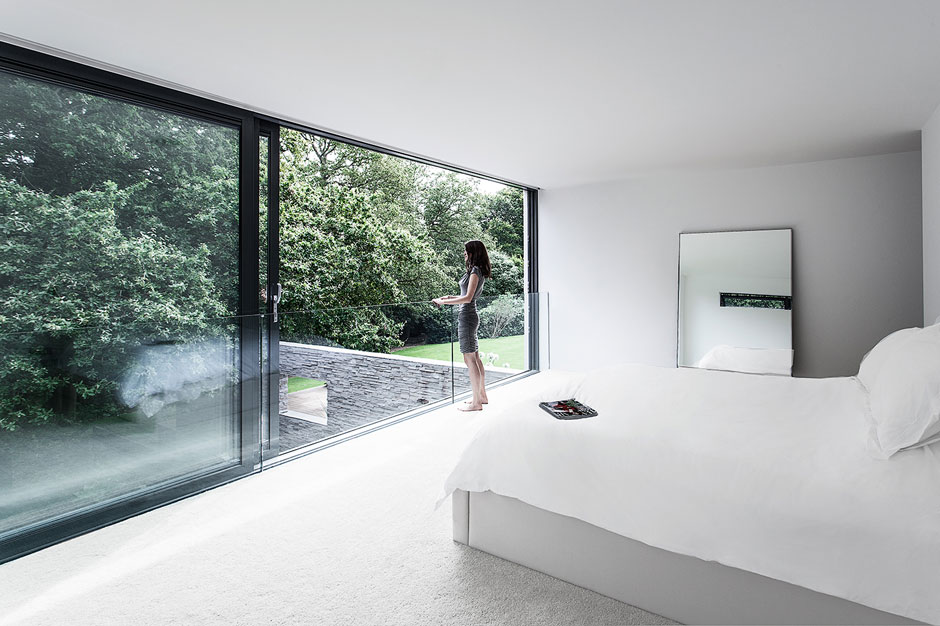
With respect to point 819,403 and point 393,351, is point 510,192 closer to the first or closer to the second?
point 393,351

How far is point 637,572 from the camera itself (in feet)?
6.08

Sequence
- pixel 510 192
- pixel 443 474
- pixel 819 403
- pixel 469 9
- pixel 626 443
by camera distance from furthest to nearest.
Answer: pixel 510 192, pixel 443 474, pixel 819 403, pixel 469 9, pixel 626 443

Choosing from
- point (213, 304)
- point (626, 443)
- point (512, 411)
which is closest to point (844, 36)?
point (626, 443)

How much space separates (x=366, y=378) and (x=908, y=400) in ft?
10.0

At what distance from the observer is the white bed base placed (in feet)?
5.14

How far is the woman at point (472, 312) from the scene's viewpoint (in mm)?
4368

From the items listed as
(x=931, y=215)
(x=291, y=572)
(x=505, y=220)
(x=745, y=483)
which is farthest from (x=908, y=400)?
(x=505, y=220)

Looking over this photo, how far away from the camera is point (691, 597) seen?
1.75 meters

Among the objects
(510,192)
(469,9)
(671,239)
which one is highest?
(510,192)

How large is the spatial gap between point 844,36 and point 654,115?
1223 millimetres

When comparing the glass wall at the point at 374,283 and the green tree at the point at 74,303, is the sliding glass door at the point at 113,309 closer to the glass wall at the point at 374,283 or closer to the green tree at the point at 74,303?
the green tree at the point at 74,303

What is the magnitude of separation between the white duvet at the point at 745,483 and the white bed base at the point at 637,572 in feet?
0.30

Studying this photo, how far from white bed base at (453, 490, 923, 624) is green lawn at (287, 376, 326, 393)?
5.14 feet

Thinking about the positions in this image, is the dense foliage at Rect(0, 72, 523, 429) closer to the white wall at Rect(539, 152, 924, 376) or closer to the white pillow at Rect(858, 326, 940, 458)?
the white wall at Rect(539, 152, 924, 376)
